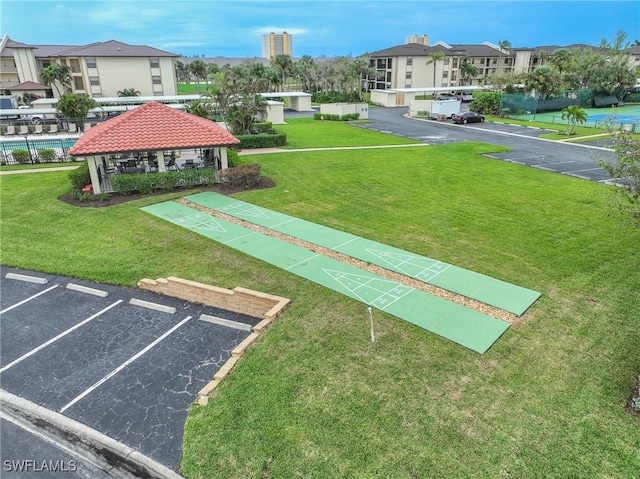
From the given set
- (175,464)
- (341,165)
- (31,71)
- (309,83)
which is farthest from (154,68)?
(175,464)

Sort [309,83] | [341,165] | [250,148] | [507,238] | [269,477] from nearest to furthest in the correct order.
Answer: [269,477], [507,238], [341,165], [250,148], [309,83]

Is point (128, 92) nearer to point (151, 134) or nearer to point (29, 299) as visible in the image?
point (151, 134)

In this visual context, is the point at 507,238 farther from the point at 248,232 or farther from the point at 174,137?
the point at 174,137

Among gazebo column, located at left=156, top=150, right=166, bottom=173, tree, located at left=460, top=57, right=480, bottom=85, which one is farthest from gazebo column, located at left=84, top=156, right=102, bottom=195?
tree, located at left=460, top=57, right=480, bottom=85

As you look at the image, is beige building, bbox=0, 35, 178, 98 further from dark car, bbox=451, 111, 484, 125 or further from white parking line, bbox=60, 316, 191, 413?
white parking line, bbox=60, 316, 191, 413

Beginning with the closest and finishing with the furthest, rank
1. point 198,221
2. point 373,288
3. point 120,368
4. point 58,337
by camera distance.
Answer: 1. point 120,368
2. point 58,337
3. point 373,288
4. point 198,221

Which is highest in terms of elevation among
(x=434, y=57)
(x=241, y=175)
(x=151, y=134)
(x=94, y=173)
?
(x=434, y=57)

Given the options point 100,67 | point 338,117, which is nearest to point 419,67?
point 338,117
